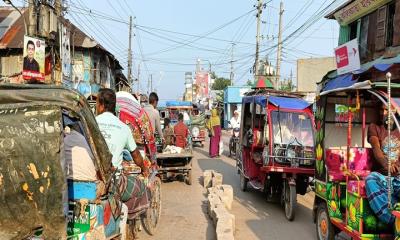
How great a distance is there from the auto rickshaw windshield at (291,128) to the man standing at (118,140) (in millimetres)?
4540

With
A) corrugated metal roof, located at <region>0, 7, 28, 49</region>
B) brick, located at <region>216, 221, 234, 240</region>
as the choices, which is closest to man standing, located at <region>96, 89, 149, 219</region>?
brick, located at <region>216, 221, 234, 240</region>

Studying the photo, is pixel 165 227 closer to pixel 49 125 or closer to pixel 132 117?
pixel 132 117

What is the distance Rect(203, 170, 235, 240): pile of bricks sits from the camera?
621 cm

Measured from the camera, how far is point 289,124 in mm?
9484

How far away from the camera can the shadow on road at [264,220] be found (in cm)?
729

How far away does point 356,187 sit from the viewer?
5.21 meters

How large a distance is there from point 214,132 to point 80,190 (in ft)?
49.1

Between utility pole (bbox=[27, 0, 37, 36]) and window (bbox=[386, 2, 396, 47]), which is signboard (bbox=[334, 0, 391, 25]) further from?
utility pole (bbox=[27, 0, 37, 36])

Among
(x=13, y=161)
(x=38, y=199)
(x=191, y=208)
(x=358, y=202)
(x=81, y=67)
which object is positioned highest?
(x=81, y=67)

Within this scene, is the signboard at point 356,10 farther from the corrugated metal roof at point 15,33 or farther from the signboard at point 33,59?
the corrugated metal roof at point 15,33

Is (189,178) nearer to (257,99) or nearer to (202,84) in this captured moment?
(257,99)

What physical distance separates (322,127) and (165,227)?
319 cm

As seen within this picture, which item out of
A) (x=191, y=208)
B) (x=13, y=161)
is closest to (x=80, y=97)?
(x=13, y=161)

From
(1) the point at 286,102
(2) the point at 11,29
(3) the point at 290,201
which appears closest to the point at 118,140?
(3) the point at 290,201
